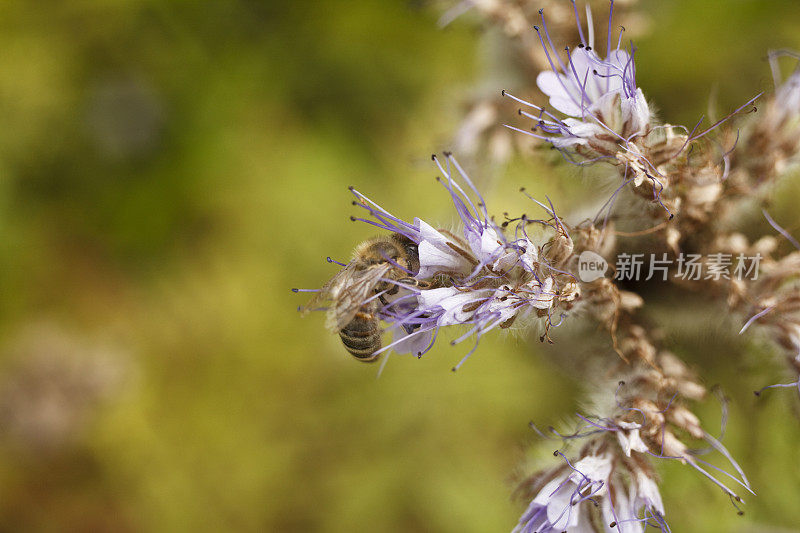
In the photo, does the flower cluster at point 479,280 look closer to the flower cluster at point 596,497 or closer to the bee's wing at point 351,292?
the bee's wing at point 351,292

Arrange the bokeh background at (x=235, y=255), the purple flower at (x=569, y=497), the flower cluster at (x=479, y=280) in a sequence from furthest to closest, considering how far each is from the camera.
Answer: the bokeh background at (x=235, y=255) → the purple flower at (x=569, y=497) → the flower cluster at (x=479, y=280)

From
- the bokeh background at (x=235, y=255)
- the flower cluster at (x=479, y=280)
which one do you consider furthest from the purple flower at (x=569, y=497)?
the bokeh background at (x=235, y=255)

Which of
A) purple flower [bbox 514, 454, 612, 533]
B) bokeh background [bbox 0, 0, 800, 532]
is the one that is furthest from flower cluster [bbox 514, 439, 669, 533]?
bokeh background [bbox 0, 0, 800, 532]

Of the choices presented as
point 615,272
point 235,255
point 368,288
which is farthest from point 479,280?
point 235,255

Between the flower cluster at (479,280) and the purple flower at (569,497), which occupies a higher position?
the flower cluster at (479,280)

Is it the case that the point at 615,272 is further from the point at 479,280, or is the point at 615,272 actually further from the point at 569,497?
the point at 569,497

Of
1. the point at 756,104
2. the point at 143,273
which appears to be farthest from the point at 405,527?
the point at 756,104

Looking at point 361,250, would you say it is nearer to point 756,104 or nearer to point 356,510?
point 756,104
